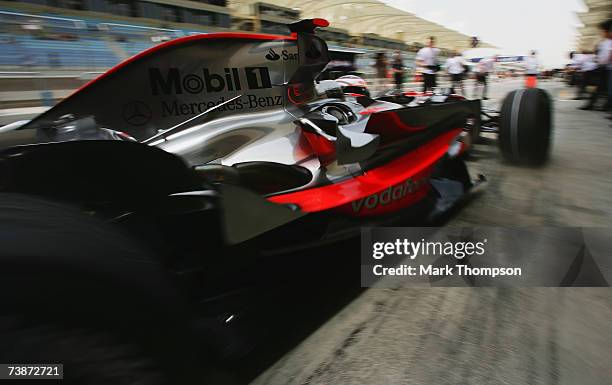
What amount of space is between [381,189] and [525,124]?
1.89 metres

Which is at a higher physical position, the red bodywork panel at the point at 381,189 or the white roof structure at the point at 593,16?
the white roof structure at the point at 593,16

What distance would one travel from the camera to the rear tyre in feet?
9.37

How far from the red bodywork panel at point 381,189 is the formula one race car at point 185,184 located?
1 cm

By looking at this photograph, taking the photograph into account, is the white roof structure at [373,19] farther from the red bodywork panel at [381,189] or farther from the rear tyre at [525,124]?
the red bodywork panel at [381,189]

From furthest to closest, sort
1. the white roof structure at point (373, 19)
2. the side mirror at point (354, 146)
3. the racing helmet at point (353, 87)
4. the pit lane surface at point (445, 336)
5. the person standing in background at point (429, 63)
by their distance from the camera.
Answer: the white roof structure at point (373, 19)
the person standing in background at point (429, 63)
the racing helmet at point (353, 87)
the side mirror at point (354, 146)
the pit lane surface at point (445, 336)

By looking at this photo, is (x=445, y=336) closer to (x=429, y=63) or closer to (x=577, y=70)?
(x=429, y=63)

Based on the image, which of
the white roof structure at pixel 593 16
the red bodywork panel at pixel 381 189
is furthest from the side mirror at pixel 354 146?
the white roof structure at pixel 593 16

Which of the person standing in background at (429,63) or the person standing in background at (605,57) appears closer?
the person standing in background at (605,57)

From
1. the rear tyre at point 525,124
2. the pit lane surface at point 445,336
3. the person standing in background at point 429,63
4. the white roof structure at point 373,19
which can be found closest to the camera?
the pit lane surface at point 445,336

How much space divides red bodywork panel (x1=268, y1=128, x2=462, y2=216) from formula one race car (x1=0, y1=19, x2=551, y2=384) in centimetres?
1

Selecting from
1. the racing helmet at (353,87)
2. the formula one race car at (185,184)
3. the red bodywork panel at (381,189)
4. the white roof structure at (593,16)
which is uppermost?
the white roof structure at (593,16)

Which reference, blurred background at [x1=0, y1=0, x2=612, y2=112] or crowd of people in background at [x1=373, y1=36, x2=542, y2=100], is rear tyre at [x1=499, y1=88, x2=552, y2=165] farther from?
crowd of people in background at [x1=373, y1=36, x2=542, y2=100]

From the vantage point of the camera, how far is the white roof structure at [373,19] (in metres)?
50.5

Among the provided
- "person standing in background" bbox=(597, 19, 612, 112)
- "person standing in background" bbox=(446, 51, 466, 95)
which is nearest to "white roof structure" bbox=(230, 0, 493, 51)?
"person standing in background" bbox=(446, 51, 466, 95)
